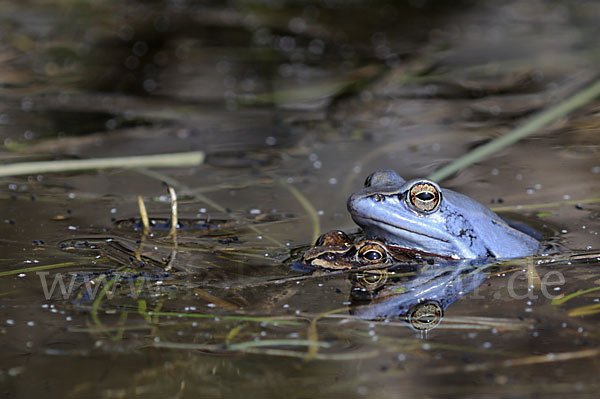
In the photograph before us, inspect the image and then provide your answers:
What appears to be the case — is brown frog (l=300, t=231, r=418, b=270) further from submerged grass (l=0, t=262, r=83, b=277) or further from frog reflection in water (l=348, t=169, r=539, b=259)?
submerged grass (l=0, t=262, r=83, b=277)

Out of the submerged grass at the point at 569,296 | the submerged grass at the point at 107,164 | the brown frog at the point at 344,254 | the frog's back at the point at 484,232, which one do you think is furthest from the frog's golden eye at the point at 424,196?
the submerged grass at the point at 107,164

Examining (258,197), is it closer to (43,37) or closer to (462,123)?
(462,123)

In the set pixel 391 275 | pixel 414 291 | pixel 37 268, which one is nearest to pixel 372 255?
pixel 391 275

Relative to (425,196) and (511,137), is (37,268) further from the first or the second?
(511,137)

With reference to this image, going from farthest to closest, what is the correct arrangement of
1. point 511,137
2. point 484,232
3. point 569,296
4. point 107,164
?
point 511,137, point 107,164, point 484,232, point 569,296

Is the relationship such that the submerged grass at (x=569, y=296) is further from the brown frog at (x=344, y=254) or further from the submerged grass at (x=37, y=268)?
the submerged grass at (x=37, y=268)

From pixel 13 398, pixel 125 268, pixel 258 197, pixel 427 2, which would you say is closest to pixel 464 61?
pixel 427 2
